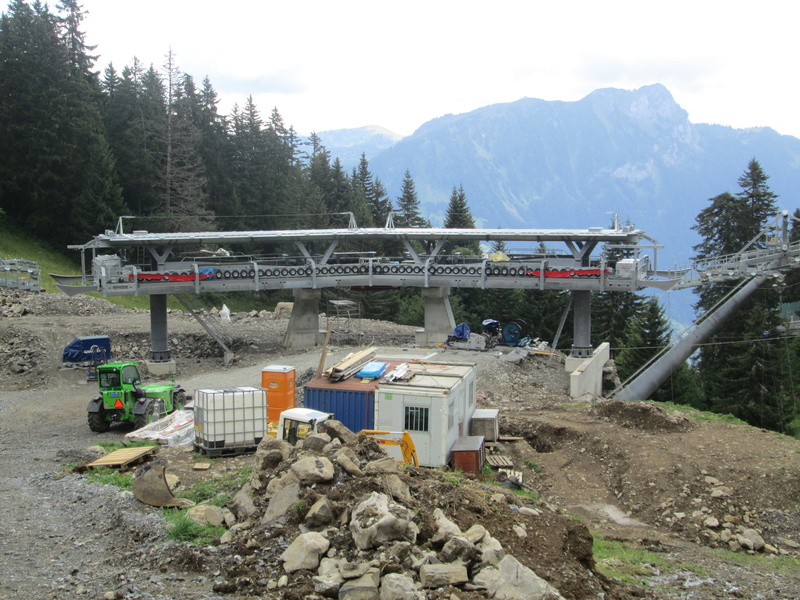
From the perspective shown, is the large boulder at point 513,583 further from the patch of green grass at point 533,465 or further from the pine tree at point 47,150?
the pine tree at point 47,150

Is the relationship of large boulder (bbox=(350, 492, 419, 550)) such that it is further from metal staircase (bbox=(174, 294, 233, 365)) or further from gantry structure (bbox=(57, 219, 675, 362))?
metal staircase (bbox=(174, 294, 233, 365))

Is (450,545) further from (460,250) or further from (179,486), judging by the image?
(460,250)

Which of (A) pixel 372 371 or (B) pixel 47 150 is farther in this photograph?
(B) pixel 47 150

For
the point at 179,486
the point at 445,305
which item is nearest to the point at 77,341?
the point at 445,305

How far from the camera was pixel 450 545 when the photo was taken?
963 cm

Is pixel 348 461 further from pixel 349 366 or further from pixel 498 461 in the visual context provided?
pixel 349 366

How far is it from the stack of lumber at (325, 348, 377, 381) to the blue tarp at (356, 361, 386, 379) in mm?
358

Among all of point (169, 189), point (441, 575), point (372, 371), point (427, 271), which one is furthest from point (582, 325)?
point (169, 189)

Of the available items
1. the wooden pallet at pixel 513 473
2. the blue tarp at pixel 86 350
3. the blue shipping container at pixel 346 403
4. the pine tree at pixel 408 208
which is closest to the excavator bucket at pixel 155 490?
the blue shipping container at pixel 346 403

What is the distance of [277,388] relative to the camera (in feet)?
74.4

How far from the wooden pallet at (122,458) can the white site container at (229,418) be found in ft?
4.66

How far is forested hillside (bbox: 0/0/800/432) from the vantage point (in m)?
49.4

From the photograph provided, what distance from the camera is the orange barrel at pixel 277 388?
22578 mm

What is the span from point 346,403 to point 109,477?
22.6ft
